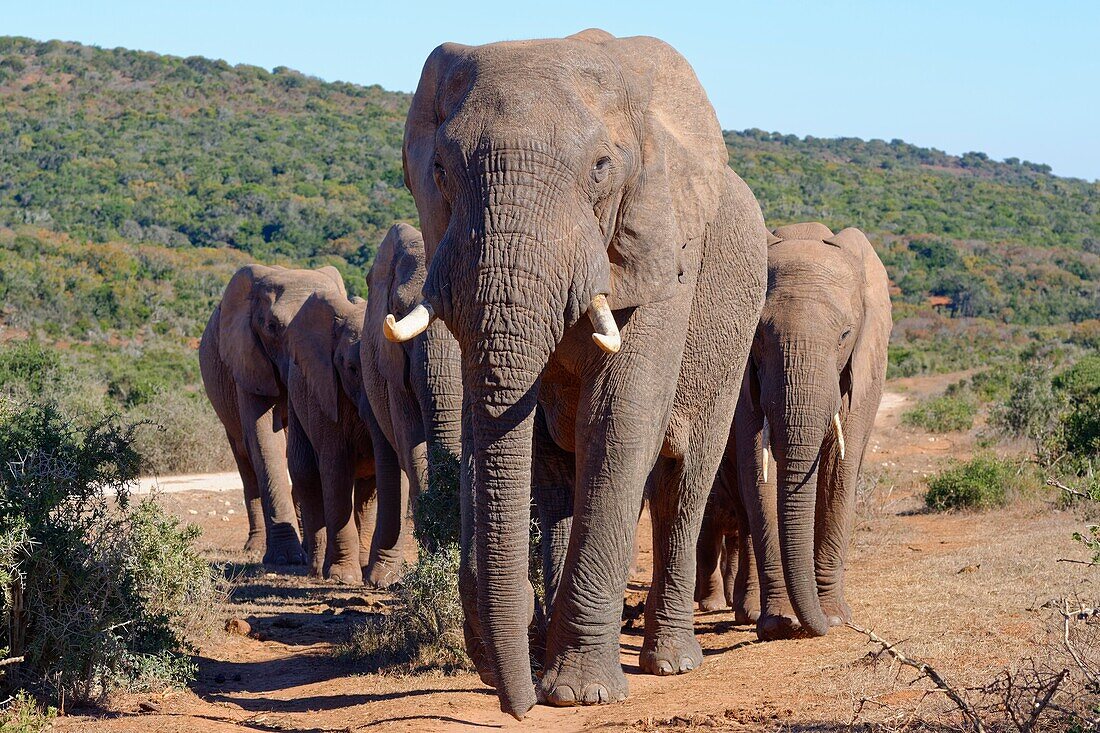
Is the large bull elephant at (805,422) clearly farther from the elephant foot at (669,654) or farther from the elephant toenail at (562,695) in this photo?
the elephant toenail at (562,695)

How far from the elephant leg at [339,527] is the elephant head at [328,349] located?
1.39 feet

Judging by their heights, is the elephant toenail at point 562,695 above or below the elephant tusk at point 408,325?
below

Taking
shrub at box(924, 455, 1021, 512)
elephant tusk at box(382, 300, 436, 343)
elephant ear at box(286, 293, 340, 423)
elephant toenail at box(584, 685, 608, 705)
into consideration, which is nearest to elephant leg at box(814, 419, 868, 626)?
elephant toenail at box(584, 685, 608, 705)

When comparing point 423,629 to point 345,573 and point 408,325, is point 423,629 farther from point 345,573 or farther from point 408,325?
point 345,573

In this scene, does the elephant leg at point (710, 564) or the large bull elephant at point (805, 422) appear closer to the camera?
the large bull elephant at point (805, 422)

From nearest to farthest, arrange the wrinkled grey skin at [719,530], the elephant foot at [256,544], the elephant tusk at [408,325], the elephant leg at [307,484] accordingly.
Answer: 1. the elephant tusk at [408,325]
2. the wrinkled grey skin at [719,530]
3. the elephant leg at [307,484]
4. the elephant foot at [256,544]

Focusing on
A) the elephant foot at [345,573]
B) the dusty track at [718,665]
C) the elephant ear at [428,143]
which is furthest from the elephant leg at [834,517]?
the elephant foot at [345,573]

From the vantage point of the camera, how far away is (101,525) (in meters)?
6.54

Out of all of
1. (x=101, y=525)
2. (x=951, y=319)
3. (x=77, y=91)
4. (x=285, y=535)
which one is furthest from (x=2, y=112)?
(x=101, y=525)

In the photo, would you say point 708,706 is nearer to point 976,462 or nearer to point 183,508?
point 976,462

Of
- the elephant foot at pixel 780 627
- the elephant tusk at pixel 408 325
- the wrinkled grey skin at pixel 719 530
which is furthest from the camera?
the wrinkled grey skin at pixel 719 530

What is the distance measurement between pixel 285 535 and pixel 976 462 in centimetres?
614

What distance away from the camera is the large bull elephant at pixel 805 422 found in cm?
729

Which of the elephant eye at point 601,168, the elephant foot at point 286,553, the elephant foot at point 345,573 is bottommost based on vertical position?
the elephant foot at point 286,553
